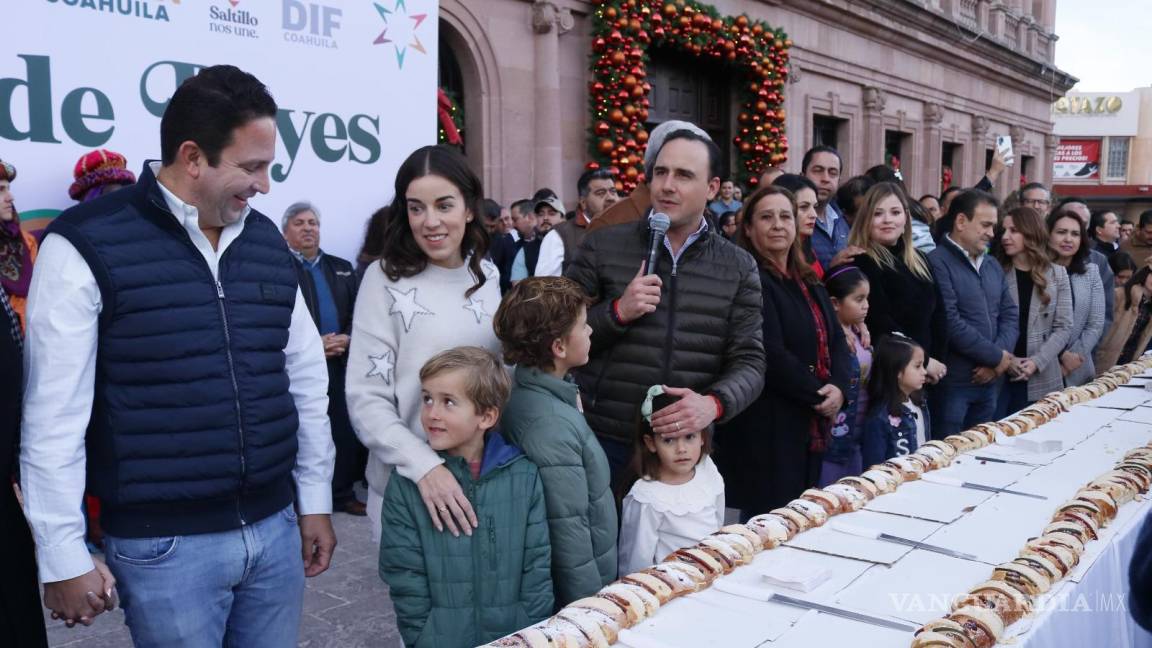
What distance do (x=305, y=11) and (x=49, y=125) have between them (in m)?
1.15

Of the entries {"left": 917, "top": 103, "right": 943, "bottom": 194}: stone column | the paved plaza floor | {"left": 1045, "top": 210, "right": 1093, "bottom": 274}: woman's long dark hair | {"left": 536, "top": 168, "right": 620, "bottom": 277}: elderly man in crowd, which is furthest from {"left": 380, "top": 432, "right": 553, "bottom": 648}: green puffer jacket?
{"left": 917, "top": 103, "right": 943, "bottom": 194}: stone column

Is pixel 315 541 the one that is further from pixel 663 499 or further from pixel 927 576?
pixel 927 576

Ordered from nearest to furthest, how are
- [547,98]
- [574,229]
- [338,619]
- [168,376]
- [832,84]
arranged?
[168,376] → [338,619] → [574,229] → [547,98] → [832,84]

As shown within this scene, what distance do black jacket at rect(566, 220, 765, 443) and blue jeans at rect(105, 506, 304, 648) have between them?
4.03 ft

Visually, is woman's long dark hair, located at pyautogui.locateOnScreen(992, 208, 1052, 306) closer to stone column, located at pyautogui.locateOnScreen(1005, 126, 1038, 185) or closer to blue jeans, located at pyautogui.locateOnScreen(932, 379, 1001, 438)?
blue jeans, located at pyautogui.locateOnScreen(932, 379, 1001, 438)

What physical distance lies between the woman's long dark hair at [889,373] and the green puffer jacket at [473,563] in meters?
2.53

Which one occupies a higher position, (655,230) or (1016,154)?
(1016,154)

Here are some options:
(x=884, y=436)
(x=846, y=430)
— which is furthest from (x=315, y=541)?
(x=884, y=436)

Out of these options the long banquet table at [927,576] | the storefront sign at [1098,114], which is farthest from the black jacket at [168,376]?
the storefront sign at [1098,114]

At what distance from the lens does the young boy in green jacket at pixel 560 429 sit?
7.78 feet

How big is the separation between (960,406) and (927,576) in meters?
3.82

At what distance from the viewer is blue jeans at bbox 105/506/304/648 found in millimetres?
1959

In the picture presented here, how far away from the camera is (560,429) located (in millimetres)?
2404

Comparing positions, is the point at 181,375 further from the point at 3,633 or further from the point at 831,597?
the point at 831,597
